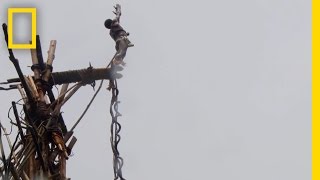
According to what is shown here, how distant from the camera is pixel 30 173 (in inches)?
209

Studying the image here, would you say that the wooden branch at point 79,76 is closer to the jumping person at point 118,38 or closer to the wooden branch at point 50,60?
the wooden branch at point 50,60

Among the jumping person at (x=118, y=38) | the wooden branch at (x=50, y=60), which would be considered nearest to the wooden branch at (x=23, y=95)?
the wooden branch at (x=50, y=60)

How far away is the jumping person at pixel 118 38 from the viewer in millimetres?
5883

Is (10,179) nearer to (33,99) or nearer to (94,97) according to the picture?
(33,99)

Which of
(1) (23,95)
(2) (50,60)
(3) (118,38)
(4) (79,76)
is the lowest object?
(1) (23,95)

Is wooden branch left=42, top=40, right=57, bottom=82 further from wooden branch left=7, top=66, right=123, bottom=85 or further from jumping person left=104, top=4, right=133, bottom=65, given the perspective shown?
jumping person left=104, top=4, right=133, bottom=65

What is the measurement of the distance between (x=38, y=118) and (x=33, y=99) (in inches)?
7.9

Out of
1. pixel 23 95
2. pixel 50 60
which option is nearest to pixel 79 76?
pixel 50 60

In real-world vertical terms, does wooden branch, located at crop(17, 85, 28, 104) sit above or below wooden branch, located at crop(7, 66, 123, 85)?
below

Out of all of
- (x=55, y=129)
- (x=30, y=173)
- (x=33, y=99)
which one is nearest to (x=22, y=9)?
(x=33, y=99)

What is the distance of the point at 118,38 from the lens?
19.5 ft

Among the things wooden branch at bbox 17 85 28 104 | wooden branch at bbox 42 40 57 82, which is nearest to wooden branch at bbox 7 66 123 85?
wooden branch at bbox 42 40 57 82

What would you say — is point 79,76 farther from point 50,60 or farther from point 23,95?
point 23,95

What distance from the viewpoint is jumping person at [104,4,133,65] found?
19.3ft
